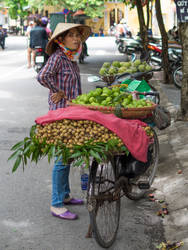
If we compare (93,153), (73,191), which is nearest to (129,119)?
(93,153)

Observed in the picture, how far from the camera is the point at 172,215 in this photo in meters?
4.71

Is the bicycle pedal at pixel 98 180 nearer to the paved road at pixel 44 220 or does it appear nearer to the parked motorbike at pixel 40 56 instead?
the paved road at pixel 44 220

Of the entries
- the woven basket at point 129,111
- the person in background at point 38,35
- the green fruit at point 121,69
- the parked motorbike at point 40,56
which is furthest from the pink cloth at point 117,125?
the person in background at point 38,35

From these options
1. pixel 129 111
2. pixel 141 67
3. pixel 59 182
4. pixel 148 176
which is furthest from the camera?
pixel 141 67

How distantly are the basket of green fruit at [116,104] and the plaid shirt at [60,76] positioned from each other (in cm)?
43

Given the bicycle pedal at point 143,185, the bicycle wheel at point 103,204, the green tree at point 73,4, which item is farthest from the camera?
the green tree at point 73,4

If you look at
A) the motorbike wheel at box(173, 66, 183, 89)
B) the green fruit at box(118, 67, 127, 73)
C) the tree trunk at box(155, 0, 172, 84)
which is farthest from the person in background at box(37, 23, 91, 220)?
the tree trunk at box(155, 0, 172, 84)

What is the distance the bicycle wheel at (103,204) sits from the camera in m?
3.79

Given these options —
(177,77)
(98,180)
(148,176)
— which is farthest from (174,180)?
(177,77)

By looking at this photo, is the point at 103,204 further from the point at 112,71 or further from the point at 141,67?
the point at 141,67

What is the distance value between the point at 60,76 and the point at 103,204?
4.82ft

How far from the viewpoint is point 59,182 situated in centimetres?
450

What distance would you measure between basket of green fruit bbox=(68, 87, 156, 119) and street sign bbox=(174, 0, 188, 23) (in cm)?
373

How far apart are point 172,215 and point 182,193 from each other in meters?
0.48
